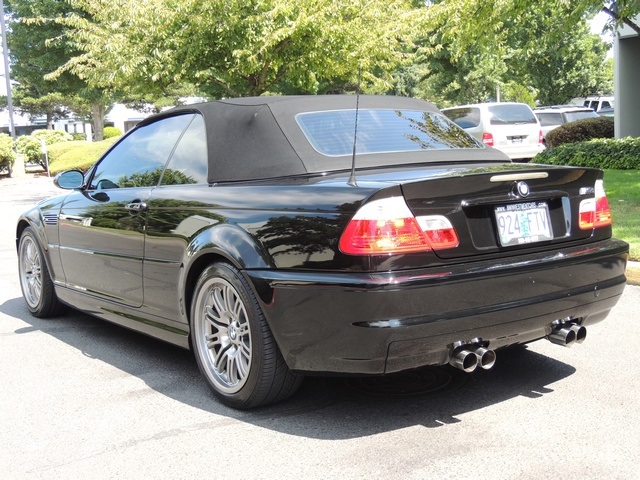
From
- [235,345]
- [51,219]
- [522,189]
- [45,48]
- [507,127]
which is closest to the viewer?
[522,189]

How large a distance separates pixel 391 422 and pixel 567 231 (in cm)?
132

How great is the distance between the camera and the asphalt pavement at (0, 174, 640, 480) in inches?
131

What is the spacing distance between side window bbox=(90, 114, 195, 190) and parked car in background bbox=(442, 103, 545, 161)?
13515mm

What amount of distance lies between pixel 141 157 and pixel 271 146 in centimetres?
129

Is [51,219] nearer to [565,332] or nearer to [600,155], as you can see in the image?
[565,332]

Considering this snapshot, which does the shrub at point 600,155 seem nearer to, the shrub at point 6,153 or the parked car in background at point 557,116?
the parked car in background at point 557,116

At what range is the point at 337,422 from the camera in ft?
12.7

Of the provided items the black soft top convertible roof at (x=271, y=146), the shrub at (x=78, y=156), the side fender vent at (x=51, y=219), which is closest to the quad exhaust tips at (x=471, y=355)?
the black soft top convertible roof at (x=271, y=146)

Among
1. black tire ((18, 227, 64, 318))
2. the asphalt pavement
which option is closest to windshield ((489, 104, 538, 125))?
black tire ((18, 227, 64, 318))

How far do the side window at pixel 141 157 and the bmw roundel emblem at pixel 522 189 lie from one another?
6.88 feet

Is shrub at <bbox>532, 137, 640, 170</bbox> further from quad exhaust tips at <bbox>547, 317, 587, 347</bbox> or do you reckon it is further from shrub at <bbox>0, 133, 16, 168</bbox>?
shrub at <bbox>0, 133, 16, 168</bbox>

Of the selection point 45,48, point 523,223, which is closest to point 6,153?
point 45,48

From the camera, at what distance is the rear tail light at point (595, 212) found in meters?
4.16

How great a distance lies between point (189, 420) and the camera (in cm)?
398
